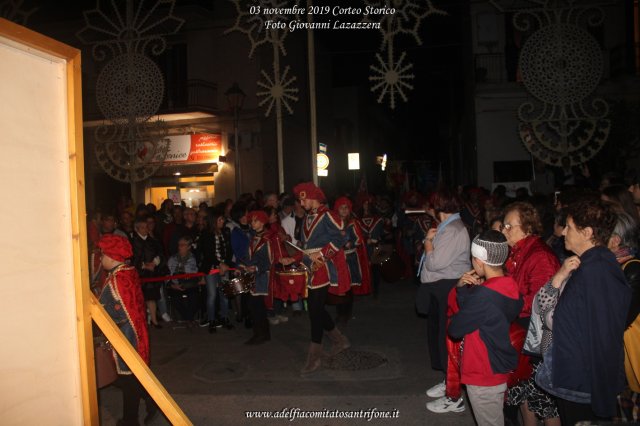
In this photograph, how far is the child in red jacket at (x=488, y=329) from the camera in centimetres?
342

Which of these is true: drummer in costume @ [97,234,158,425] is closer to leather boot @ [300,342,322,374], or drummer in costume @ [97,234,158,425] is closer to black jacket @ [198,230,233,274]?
leather boot @ [300,342,322,374]

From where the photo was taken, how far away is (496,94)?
18.3 m

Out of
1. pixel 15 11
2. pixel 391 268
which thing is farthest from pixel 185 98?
pixel 391 268

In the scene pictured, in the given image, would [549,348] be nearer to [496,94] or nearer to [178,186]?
[496,94]

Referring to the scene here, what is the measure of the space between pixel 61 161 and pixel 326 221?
418 cm

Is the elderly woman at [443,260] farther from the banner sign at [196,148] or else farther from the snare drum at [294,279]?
the banner sign at [196,148]

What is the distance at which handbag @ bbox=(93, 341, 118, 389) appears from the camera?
4169 millimetres

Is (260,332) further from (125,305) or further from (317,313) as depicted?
(125,305)

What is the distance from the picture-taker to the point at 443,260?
509 cm

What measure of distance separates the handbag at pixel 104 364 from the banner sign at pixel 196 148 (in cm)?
1639

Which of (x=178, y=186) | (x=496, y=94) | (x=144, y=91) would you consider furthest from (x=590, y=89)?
(x=178, y=186)

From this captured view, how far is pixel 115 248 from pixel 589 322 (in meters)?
3.72

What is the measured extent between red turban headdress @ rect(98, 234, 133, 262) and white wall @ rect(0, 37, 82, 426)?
1940mm

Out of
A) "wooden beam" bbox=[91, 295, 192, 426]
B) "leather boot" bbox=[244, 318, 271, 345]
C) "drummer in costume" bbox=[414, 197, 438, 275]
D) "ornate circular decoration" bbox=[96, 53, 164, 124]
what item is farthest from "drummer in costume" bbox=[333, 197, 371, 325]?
"wooden beam" bbox=[91, 295, 192, 426]
